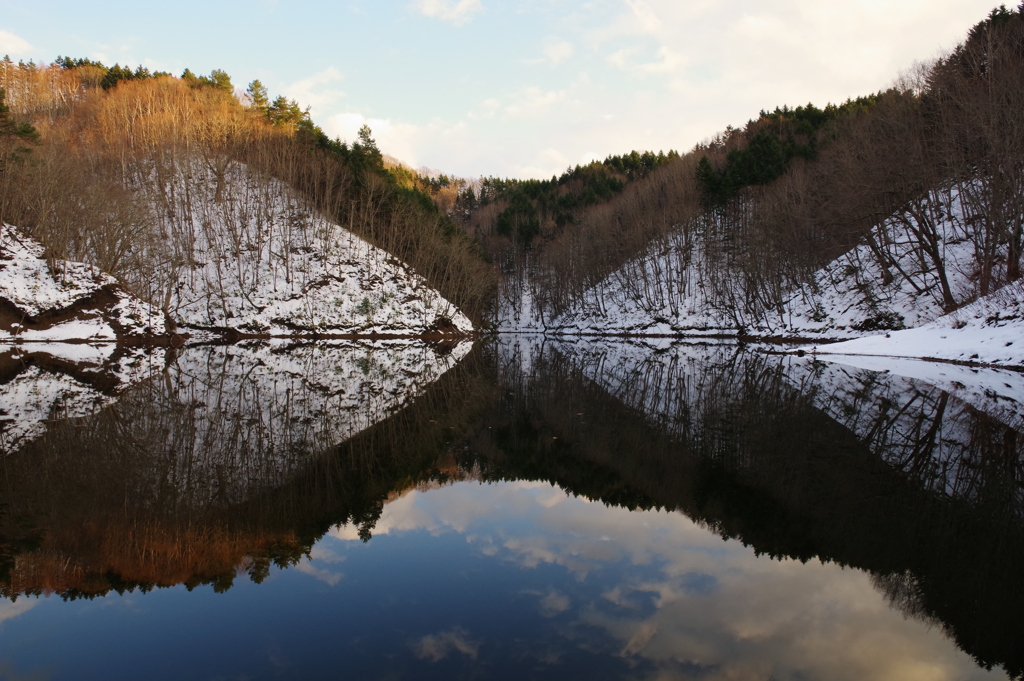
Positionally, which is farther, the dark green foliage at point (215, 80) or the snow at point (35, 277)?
the dark green foliage at point (215, 80)

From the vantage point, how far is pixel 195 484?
261 inches

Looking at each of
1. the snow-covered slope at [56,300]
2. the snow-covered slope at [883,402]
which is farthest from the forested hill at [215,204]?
the snow-covered slope at [883,402]

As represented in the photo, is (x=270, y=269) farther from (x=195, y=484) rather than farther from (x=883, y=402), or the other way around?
(x=883, y=402)

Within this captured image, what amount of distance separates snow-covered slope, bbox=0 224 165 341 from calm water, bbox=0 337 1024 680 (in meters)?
29.5

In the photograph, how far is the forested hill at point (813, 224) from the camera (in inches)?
1065

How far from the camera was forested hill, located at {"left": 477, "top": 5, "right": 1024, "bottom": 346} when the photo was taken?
2706 cm

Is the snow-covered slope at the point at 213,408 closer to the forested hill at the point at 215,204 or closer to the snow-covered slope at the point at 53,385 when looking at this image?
the snow-covered slope at the point at 53,385

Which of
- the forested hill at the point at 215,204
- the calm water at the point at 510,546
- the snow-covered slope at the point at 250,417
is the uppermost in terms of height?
the forested hill at the point at 215,204

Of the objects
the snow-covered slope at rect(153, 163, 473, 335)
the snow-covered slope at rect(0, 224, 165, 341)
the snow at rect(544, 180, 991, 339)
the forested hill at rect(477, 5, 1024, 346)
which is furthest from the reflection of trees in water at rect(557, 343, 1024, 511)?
the snow-covered slope at rect(0, 224, 165, 341)

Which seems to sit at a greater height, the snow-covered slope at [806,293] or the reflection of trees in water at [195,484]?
the snow-covered slope at [806,293]

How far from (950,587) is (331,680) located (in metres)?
4.49

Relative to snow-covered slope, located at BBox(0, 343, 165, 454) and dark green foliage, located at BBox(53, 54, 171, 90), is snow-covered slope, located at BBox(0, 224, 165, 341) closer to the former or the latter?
snow-covered slope, located at BBox(0, 343, 165, 454)

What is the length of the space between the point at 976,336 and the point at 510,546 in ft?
85.8

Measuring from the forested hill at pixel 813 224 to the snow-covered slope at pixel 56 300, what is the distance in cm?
4862
